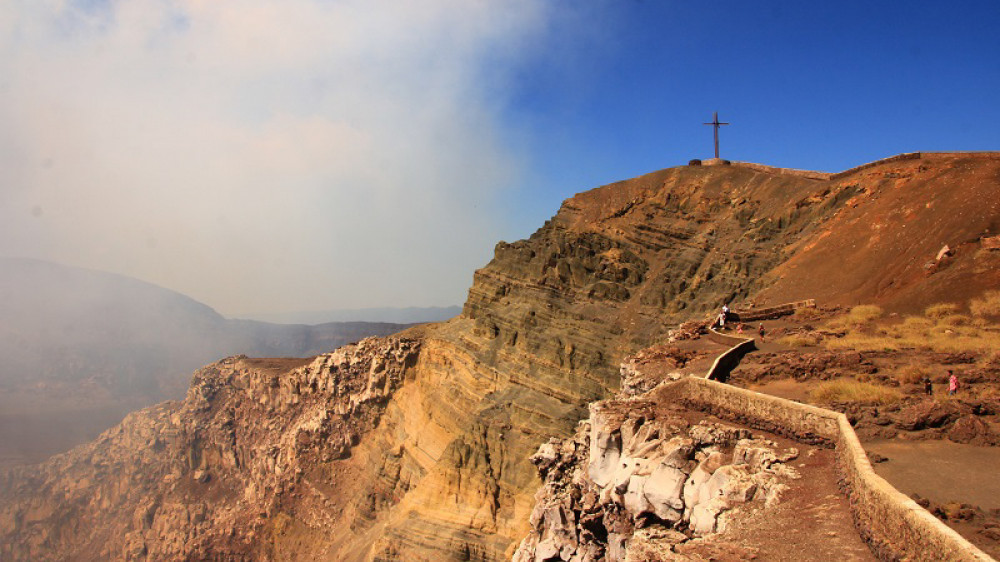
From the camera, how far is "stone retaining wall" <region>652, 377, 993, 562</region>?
17.3 ft

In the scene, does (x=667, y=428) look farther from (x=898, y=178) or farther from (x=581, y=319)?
(x=898, y=178)

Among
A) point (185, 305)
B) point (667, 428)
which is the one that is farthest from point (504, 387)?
point (185, 305)

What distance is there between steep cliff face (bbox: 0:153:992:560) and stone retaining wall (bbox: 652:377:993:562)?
1768 cm

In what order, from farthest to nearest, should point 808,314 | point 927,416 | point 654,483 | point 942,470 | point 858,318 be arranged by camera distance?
1. point 808,314
2. point 858,318
3. point 927,416
4. point 654,483
5. point 942,470

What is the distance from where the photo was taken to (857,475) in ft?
23.3

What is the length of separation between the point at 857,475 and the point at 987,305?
16298 mm

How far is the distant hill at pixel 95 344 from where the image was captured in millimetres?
87062

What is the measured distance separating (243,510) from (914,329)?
44845 mm

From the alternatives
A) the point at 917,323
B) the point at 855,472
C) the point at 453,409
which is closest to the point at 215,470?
the point at 453,409

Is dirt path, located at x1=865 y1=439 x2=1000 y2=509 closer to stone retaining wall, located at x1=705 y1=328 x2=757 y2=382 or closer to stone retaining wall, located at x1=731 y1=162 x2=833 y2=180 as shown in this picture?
stone retaining wall, located at x1=705 y1=328 x2=757 y2=382

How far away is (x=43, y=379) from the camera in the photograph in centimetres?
10075

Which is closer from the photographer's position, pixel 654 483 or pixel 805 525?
pixel 805 525

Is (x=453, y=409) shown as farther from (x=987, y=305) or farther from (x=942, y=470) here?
(x=942, y=470)

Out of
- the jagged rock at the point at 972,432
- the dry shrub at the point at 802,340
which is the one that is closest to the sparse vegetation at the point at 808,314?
the dry shrub at the point at 802,340
